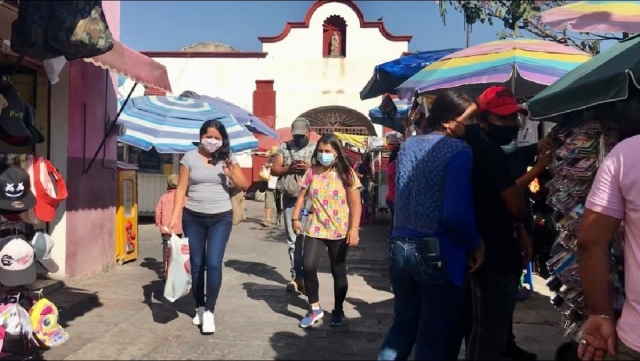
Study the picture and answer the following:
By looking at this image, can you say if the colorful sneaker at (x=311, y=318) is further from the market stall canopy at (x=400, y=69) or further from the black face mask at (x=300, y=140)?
the market stall canopy at (x=400, y=69)

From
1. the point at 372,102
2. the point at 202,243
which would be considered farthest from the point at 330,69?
the point at 202,243

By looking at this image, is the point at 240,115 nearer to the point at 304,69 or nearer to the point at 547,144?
the point at 547,144

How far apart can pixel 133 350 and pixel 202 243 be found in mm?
1048

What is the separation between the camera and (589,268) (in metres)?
2.10

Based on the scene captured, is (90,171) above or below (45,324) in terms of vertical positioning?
above

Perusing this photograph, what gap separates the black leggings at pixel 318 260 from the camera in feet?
16.3

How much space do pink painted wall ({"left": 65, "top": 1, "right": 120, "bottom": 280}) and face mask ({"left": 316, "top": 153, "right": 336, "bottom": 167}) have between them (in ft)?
9.10

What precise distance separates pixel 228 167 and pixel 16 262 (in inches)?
80.8

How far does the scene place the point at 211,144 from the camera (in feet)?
16.3

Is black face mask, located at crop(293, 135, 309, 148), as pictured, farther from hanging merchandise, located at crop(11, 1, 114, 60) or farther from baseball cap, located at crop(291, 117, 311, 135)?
hanging merchandise, located at crop(11, 1, 114, 60)

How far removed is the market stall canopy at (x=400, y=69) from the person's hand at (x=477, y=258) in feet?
13.5

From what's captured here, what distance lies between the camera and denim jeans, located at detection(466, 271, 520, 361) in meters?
3.17

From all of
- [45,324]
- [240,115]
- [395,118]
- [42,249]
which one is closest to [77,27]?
[42,249]

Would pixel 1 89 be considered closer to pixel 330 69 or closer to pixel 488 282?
pixel 488 282
